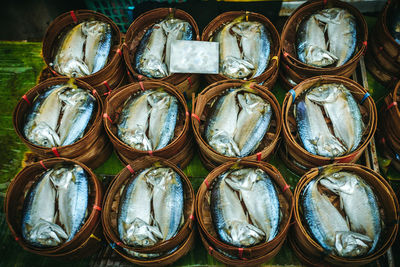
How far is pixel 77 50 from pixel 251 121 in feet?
8.08

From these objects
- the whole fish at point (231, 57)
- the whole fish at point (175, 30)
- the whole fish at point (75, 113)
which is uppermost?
the whole fish at point (175, 30)

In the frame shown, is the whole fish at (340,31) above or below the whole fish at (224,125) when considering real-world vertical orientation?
above

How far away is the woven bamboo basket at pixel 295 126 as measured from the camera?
287 cm

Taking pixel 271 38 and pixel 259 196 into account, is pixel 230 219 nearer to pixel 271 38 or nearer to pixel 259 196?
pixel 259 196

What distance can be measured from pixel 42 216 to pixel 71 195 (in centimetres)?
34

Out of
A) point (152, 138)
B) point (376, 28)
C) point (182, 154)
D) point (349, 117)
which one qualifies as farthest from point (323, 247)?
point (376, 28)

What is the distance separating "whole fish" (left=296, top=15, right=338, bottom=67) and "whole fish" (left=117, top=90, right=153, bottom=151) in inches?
77.4

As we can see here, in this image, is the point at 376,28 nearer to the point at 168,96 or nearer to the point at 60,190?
the point at 168,96

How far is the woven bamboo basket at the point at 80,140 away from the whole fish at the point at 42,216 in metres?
0.27

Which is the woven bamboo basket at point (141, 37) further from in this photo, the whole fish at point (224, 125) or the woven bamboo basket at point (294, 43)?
the woven bamboo basket at point (294, 43)

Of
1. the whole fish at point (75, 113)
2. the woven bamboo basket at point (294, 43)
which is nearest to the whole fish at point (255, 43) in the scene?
the woven bamboo basket at point (294, 43)

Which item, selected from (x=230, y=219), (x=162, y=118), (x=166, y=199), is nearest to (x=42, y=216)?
(x=166, y=199)

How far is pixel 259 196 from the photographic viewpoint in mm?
2807

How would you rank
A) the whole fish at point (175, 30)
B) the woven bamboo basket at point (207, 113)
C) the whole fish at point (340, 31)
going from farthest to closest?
the whole fish at point (175, 30)
the whole fish at point (340, 31)
the woven bamboo basket at point (207, 113)
